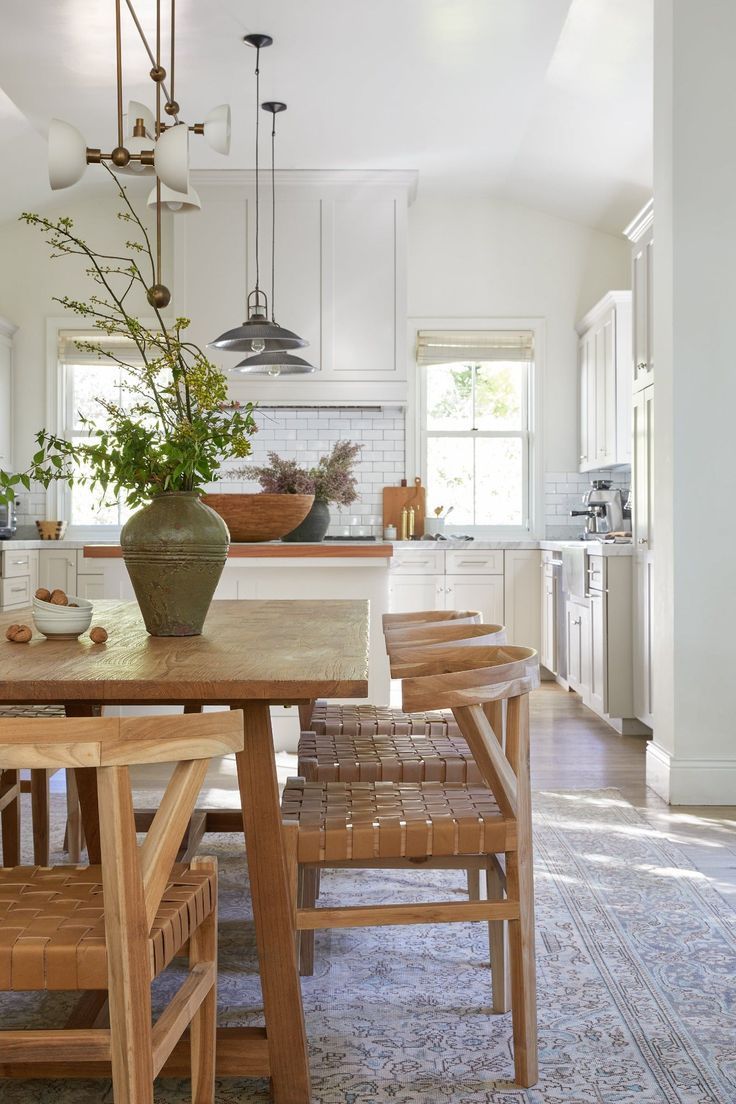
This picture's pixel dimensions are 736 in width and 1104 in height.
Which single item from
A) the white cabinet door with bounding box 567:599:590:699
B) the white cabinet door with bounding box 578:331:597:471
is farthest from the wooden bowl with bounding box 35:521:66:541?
the white cabinet door with bounding box 578:331:597:471

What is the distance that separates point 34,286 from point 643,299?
4.50 metres

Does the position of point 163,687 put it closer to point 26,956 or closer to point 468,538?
point 26,956

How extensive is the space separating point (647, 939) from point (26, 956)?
1694mm

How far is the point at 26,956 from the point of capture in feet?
4.05

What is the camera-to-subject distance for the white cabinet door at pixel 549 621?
257 inches

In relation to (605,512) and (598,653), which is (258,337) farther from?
(605,512)

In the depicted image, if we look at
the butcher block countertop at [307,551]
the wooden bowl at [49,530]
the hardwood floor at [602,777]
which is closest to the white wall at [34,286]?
the wooden bowl at [49,530]

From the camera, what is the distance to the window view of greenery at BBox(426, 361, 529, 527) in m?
7.68

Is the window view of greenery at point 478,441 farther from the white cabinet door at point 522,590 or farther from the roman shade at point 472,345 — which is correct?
the white cabinet door at point 522,590

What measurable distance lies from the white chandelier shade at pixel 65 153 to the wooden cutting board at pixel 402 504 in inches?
Answer: 196

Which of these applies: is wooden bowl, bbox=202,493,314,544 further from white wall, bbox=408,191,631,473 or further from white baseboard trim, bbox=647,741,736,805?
white wall, bbox=408,191,631,473

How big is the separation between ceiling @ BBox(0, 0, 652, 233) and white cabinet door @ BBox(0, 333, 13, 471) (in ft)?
3.15

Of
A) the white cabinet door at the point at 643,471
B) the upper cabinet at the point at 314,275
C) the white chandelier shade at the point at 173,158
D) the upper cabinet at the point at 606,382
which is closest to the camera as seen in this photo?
the white chandelier shade at the point at 173,158

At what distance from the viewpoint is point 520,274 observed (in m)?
7.53
